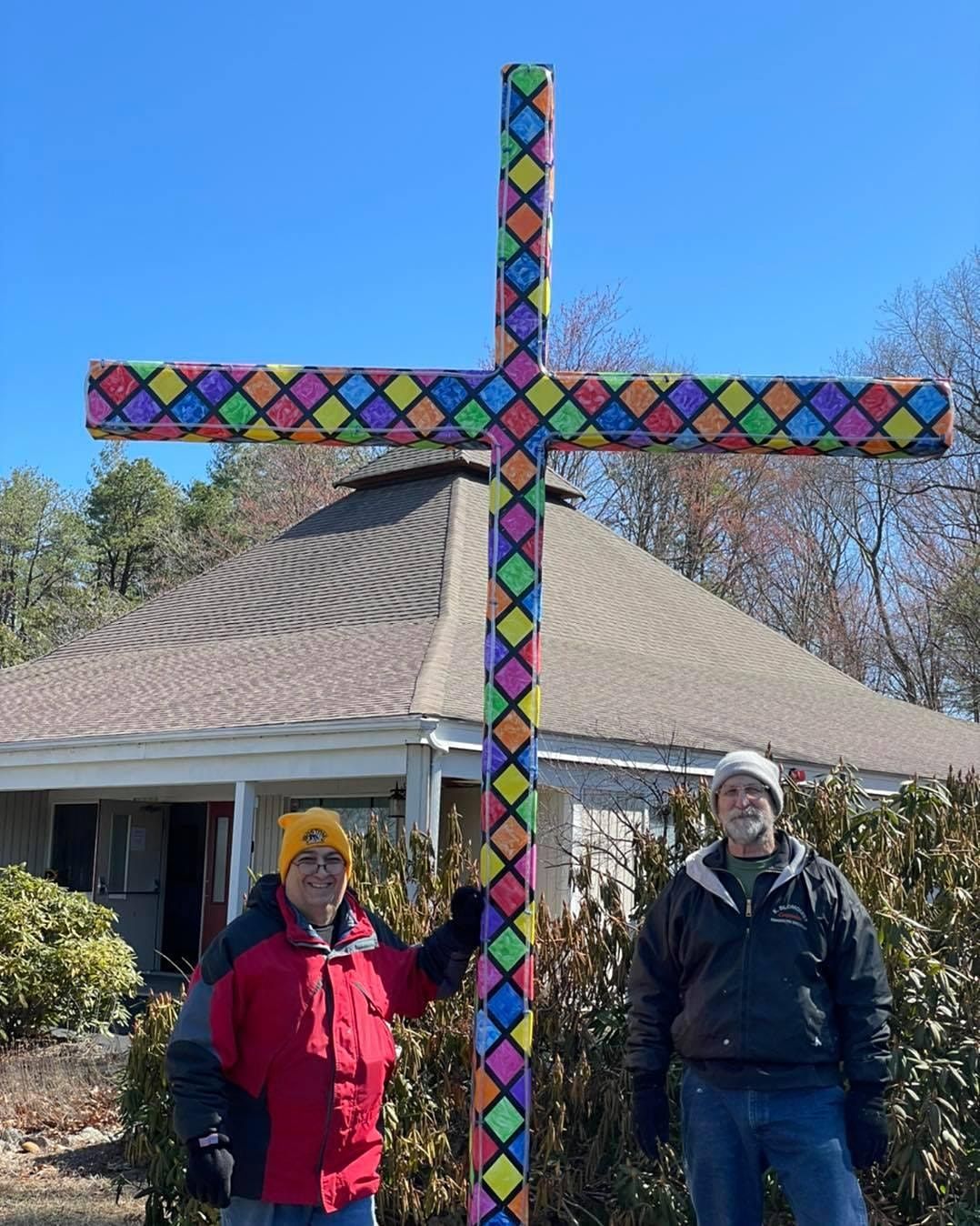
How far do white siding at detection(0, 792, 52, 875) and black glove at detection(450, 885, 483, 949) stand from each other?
1489 centimetres

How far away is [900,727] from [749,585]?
53.3 feet

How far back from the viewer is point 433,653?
12.7 m

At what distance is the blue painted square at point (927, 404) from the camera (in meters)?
3.96

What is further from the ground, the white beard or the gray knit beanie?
the gray knit beanie

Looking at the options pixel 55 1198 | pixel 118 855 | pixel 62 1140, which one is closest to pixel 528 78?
pixel 55 1198

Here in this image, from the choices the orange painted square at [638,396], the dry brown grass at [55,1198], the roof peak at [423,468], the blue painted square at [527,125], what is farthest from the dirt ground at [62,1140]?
the roof peak at [423,468]

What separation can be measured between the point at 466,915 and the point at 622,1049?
5.84ft

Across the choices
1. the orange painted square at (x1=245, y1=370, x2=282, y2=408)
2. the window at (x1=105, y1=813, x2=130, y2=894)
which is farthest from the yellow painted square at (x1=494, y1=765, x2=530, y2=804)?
the window at (x1=105, y1=813, x2=130, y2=894)

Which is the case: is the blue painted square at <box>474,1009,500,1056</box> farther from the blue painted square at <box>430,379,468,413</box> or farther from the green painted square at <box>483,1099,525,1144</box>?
the blue painted square at <box>430,379,468,413</box>

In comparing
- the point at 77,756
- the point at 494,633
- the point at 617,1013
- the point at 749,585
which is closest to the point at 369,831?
the point at 617,1013

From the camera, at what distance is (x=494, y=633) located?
3939 mm

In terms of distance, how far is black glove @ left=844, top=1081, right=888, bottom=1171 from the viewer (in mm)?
3631

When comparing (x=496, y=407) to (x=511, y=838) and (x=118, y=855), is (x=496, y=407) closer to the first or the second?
(x=511, y=838)

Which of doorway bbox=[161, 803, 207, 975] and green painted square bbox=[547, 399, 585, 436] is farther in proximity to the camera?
doorway bbox=[161, 803, 207, 975]
